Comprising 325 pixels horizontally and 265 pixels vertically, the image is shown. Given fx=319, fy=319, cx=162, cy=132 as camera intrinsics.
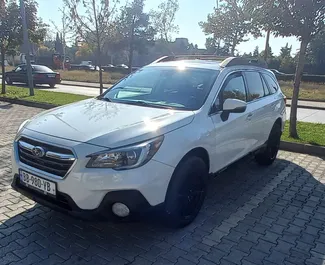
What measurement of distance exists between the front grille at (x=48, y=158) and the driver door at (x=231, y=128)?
1.63 meters

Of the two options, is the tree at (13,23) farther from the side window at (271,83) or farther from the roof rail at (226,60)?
the side window at (271,83)

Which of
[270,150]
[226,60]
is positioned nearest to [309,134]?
[270,150]

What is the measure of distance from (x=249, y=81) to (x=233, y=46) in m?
20.2

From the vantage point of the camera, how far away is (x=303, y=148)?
6484 millimetres

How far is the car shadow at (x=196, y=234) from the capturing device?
Result: 2883 millimetres

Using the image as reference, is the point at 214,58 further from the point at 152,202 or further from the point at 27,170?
the point at 27,170

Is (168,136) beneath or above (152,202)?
above

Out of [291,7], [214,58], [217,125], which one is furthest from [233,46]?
[217,125]

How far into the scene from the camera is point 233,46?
23.6m

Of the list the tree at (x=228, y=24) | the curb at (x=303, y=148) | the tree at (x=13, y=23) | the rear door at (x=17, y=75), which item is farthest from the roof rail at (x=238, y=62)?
the rear door at (x=17, y=75)

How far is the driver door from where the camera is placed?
143 inches

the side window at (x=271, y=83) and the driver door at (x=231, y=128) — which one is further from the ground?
the side window at (x=271, y=83)

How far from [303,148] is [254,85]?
2488 mm

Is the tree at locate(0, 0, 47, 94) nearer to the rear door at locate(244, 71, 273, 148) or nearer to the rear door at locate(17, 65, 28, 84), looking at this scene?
the rear door at locate(17, 65, 28, 84)
